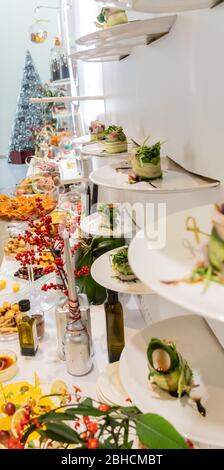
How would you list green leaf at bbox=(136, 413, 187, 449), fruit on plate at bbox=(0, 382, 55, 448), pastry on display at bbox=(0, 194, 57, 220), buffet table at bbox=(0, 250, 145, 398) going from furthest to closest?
pastry on display at bbox=(0, 194, 57, 220), buffet table at bbox=(0, 250, 145, 398), fruit on plate at bbox=(0, 382, 55, 448), green leaf at bbox=(136, 413, 187, 449)

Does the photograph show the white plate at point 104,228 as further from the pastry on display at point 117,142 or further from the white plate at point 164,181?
the white plate at point 164,181

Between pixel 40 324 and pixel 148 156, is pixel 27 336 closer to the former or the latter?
pixel 40 324

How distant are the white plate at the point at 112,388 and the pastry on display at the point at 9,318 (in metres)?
0.51

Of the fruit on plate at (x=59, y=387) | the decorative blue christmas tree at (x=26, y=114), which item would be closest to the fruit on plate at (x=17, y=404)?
the fruit on plate at (x=59, y=387)

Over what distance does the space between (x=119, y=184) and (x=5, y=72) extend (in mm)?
7908

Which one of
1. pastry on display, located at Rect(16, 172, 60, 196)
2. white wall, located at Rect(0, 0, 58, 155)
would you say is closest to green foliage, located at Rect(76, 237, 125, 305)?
pastry on display, located at Rect(16, 172, 60, 196)

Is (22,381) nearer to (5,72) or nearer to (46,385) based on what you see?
(46,385)

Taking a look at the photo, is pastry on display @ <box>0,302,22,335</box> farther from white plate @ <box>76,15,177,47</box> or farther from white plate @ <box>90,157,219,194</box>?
white plate @ <box>76,15,177,47</box>

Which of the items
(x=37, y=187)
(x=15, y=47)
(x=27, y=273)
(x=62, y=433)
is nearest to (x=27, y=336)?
(x=27, y=273)

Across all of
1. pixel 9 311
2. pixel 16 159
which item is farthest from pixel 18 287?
pixel 16 159

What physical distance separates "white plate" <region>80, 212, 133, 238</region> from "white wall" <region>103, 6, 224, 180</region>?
1.22 feet

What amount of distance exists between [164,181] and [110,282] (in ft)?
1.42

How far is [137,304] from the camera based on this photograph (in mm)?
1714

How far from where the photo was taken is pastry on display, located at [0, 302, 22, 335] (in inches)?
61.1
